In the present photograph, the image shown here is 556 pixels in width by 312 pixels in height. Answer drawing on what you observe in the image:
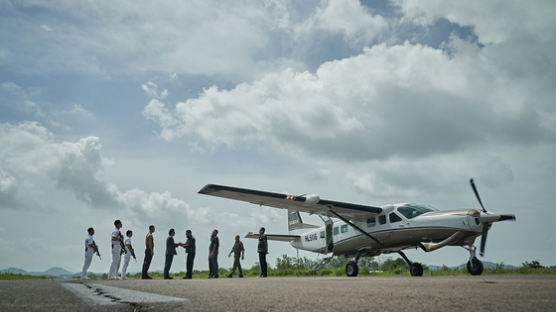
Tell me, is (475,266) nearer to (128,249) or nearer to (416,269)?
(416,269)

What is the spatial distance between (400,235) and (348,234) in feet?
8.27

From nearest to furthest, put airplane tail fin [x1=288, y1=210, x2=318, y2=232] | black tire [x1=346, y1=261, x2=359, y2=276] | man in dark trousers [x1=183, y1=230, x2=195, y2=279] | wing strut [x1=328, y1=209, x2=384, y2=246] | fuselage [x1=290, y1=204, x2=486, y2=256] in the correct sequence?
fuselage [x1=290, y1=204, x2=486, y2=256], black tire [x1=346, y1=261, x2=359, y2=276], man in dark trousers [x1=183, y1=230, x2=195, y2=279], wing strut [x1=328, y1=209, x2=384, y2=246], airplane tail fin [x1=288, y1=210, x2=318, y2=232]

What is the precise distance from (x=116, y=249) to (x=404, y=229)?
1054cm

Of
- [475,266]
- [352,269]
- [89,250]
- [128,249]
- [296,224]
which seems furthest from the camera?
[296,224]

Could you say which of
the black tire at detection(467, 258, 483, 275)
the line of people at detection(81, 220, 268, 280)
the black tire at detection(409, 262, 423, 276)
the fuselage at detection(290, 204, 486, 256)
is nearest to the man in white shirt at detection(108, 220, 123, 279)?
the line of people at detection(81, 220, 268, 280)

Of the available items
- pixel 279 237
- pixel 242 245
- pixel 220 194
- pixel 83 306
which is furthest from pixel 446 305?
pixel 279 237

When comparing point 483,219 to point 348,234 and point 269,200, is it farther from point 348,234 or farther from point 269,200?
point 269,200

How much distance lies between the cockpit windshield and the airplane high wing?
38.3 inches

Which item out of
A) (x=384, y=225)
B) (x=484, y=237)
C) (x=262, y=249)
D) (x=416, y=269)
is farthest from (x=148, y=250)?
(x=484, y=237)

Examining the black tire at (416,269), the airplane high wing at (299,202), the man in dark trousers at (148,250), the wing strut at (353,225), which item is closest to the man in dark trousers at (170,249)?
the man in dark trousers at (148,250)

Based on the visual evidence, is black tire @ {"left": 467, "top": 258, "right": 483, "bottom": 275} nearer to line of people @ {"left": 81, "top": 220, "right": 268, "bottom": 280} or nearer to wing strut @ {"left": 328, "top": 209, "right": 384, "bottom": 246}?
wing strut @ {"left": 328, "top": 209, "right": 384, "bottom": 246}

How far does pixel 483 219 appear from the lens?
12523mm

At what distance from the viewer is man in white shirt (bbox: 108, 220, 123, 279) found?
13.9 metres

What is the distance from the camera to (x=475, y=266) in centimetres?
1246
